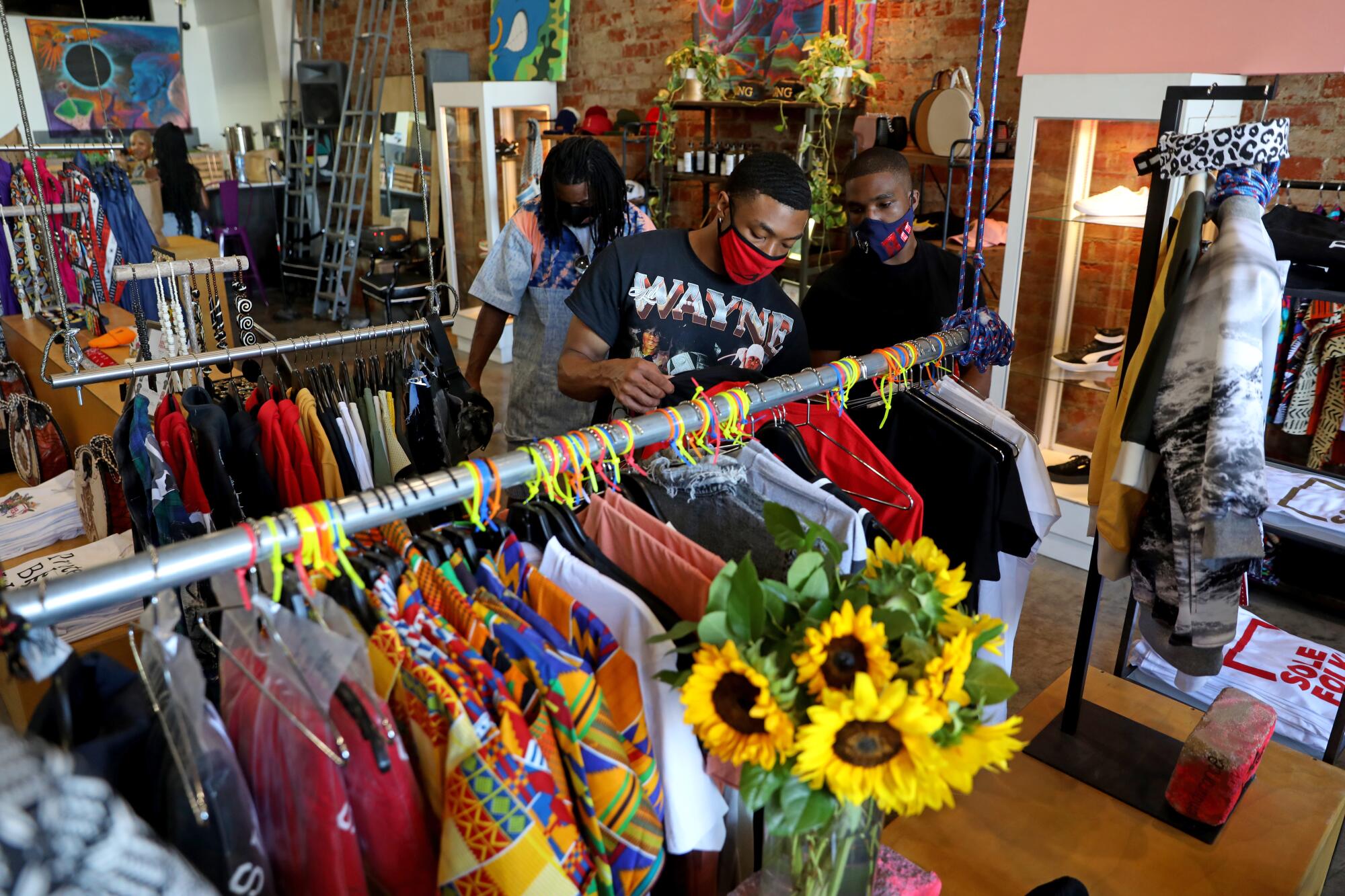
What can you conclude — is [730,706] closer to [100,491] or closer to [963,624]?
[963,624]

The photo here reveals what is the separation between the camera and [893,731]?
87cm

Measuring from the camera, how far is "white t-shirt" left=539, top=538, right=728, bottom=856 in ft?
3.61

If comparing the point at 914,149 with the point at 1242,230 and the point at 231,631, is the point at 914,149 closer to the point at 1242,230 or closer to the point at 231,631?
the point at 1242,230

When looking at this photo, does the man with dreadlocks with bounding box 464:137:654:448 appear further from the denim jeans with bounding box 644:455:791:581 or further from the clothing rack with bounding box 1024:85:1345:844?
the clothing rack with bounding box 1024:85:1345:844

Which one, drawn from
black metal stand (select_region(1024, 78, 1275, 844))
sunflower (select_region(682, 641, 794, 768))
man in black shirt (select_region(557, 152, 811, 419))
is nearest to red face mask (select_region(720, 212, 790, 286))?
man in black shirt (select_region(557, 152, 811, 419))

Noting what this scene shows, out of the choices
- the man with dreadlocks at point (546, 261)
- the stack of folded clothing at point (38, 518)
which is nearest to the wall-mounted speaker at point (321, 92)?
the man with dreadlocks at point (546, 261)

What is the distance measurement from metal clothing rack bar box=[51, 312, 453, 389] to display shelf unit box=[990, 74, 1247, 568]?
2227 mm

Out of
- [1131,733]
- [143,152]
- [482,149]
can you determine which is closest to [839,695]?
[1131,733]

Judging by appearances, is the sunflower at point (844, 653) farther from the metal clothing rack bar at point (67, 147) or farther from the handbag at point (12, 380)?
the metal clothing rack bar at point (67, 147)

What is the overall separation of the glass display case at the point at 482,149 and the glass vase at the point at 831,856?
213 inches

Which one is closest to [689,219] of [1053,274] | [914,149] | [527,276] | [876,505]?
[914,149]

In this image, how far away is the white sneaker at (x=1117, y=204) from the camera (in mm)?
3000

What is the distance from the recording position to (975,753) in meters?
0.87

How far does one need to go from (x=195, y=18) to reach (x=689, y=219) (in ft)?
28.1
